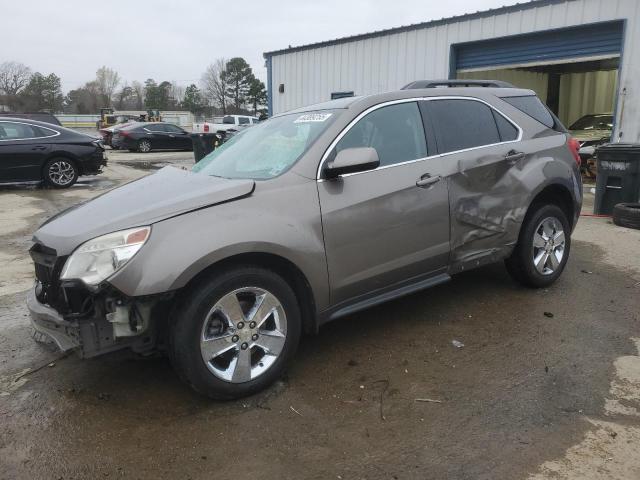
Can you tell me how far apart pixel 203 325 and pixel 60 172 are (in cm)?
1081

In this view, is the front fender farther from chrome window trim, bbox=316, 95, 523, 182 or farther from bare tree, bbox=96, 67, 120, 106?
bare tree, bbox=96, 67, 120, 106

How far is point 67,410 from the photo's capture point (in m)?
3.03

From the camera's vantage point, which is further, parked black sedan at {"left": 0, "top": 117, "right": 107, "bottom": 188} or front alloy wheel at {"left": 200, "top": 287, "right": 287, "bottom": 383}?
parked black sedan at {"left": 0, "top": 117, "right": 107, "bottom": 188}

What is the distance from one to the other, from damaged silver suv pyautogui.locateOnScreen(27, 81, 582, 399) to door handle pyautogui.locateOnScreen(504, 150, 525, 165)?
0.02 m

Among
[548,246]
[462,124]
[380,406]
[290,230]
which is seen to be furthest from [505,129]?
[380,406]

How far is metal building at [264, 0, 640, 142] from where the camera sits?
35.9 ft

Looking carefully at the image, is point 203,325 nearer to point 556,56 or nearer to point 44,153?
point 44,153

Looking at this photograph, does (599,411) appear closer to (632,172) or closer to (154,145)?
(632,172)

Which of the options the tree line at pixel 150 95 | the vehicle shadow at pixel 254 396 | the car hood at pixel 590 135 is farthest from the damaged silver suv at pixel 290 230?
the tree line at pixel 150 95

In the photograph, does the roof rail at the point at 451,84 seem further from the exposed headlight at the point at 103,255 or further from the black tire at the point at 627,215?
the black tire at the point at 627,215

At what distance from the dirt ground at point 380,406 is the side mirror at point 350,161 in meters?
1.28

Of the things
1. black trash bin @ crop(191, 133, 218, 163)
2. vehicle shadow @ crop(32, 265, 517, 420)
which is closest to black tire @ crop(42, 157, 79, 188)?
black trash bin @ crop(191, 133, 218, 163)

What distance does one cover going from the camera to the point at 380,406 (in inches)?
118

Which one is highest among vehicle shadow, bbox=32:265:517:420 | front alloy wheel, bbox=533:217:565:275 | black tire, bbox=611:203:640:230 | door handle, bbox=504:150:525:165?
door handle, bbox=504:150:525:165
